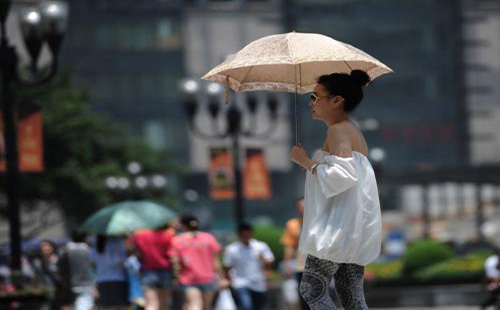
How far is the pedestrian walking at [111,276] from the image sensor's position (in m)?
16.9

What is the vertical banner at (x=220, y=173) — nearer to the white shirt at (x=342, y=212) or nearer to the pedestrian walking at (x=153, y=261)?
the pedestrian walking at (x=153, y=261)

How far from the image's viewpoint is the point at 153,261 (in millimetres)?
17203

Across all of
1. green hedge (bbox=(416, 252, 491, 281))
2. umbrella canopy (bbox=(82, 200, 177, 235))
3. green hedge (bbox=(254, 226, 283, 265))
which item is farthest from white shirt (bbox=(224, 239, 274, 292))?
green hedge (bbox=(254, 226, 283, 265))

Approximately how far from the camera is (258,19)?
87.6m

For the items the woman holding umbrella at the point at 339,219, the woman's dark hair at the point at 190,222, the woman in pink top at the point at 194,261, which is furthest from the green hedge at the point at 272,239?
the woman holding umbrella at the point at 339,219

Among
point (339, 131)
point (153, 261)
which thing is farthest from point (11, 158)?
point (339, 131)

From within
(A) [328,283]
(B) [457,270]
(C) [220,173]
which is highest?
(A) [328,283]

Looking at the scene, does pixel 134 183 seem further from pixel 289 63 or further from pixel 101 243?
pixel 289 63

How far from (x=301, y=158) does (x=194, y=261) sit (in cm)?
868

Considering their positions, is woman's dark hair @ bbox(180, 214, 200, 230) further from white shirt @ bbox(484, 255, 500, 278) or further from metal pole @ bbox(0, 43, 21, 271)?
white shirt @ bbox(484, 255, 500, 278)

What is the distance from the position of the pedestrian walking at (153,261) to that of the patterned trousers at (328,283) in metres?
9.20

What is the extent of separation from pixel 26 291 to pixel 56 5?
4.22 metres

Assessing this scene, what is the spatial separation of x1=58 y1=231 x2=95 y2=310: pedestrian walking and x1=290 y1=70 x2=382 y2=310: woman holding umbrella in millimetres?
10321

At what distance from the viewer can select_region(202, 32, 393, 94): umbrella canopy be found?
8211 mm
